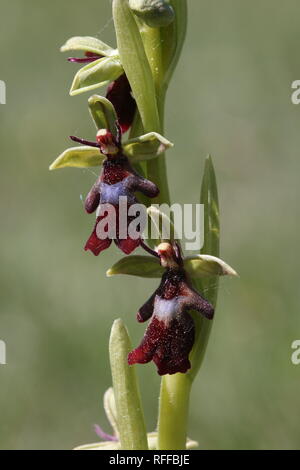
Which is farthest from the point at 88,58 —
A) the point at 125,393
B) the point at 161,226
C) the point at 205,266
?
the point at 125,393

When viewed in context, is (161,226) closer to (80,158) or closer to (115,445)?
(80,158)

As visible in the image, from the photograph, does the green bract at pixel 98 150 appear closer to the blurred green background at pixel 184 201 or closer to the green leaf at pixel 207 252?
the green leaf at pixel 207 252

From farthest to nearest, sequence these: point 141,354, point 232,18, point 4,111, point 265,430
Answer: point 232,18 < point 4,111 < point 265,430 < point 141,354

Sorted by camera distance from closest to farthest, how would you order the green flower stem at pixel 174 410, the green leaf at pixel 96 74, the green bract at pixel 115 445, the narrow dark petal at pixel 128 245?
1. the narrow dark petal at pixel 128 245
2. the green leaf at pixel 96 74
3. the green flower stem at pixel 174 410
4. the green bract at pixel 115 445

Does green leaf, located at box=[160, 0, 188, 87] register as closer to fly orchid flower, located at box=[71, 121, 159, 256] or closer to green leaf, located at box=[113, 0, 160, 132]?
green leaf, located at box=[113, 0, 160, 132]

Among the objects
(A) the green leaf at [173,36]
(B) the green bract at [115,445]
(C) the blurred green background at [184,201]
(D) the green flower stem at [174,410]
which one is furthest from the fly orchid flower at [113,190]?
(C) the blurred green background at [184,201]
